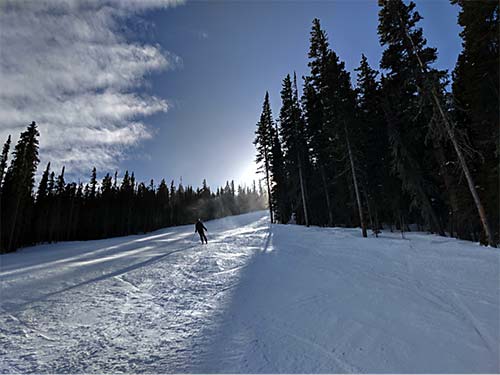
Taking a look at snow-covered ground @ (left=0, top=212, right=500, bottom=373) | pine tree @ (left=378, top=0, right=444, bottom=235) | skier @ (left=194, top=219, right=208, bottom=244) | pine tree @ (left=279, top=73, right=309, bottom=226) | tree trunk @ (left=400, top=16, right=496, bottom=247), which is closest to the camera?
snow-covered ground @ (left=0, top=212, right=500, bottom=373)

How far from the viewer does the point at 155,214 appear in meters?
63.3

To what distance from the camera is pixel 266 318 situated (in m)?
4.94

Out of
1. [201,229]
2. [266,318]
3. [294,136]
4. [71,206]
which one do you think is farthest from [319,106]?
[71,206]

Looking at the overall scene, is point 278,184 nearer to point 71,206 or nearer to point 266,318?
point 266,318

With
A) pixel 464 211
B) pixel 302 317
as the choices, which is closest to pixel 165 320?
pixel 302 317

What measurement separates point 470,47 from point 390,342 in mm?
18467

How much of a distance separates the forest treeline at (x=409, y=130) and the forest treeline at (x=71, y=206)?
21.2 metres

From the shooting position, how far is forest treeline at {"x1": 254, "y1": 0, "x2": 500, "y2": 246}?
1256 centimetres

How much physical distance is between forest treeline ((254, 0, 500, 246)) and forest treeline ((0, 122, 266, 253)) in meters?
21.2

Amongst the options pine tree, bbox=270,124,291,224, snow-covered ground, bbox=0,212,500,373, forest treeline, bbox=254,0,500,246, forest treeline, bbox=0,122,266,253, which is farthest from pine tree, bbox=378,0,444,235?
forest treeline, bbox=0,122,266,253

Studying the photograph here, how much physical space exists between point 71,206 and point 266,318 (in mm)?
55715

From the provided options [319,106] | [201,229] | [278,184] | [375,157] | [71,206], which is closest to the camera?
[201,229]

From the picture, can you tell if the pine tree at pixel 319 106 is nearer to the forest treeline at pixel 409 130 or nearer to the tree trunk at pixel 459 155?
the forest treeline at pixel 409 130

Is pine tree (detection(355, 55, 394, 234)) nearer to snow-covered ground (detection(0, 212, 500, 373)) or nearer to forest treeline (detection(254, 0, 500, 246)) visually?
forest treeline (detection(254, 0, 500, 246))
